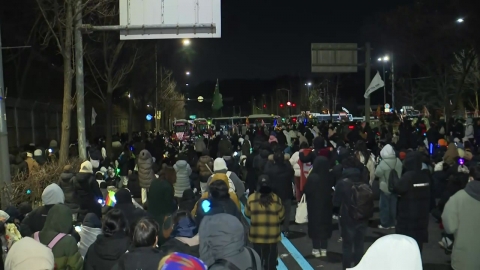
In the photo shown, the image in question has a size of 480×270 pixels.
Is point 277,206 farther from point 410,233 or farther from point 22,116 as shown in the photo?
point 22,116

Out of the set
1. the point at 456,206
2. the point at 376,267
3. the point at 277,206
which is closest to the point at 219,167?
the point at 277,206

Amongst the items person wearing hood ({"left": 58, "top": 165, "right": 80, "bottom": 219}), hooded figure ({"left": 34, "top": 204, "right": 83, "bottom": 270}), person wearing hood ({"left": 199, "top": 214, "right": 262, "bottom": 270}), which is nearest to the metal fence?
person wearing hood ({"left": 58, "top": 165, "right": 80, "bottom": 219})

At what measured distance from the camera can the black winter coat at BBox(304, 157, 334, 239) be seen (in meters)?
8.91

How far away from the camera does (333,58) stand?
22.6 metres

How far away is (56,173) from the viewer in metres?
13.4

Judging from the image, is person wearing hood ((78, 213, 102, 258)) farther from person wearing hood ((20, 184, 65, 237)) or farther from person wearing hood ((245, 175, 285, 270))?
person wearing hood ((245, 175, 285, 270))

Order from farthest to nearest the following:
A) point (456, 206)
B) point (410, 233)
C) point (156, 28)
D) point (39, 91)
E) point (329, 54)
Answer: point (39, 91) < point (329, 54) < point (156, 28) < point (410, 233) < point (456, 206)

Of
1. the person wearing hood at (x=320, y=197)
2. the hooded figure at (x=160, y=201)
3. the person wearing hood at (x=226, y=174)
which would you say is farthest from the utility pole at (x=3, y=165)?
the person wearing hood at (x=320, y=197)

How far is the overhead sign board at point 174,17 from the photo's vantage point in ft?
42.3

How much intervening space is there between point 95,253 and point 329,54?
18637 millimetres

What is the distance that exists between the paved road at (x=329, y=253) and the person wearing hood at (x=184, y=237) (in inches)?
150

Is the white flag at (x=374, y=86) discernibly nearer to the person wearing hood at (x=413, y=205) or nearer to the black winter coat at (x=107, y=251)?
the person wearing hood at (x=413, y=205)

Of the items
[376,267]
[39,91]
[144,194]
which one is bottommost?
[144,194]

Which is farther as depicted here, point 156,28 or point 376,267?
point 156,28
